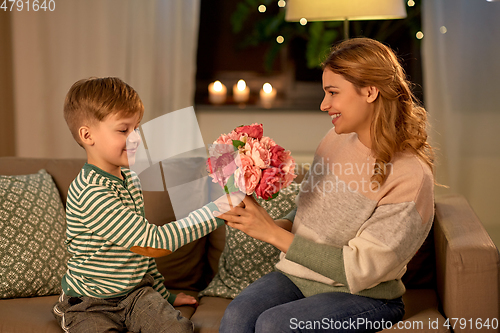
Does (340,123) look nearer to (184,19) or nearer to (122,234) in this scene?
(122,234)

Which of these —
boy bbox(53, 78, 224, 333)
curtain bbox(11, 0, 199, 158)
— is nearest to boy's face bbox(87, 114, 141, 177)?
boy bbox(53, 78, 224, 333)

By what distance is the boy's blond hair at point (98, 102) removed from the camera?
1479 mm

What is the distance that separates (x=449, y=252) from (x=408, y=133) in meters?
0.39

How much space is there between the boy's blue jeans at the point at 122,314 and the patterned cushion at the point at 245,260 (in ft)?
1.30

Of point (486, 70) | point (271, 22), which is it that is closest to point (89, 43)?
point (271, 22)

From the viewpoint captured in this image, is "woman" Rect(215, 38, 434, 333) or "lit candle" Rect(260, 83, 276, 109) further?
"lit candle" Rect(260, 83, 276, 109)

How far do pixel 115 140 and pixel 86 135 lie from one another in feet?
0.34

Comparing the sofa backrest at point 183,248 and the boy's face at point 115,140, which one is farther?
the sofa backrest at point 183,248

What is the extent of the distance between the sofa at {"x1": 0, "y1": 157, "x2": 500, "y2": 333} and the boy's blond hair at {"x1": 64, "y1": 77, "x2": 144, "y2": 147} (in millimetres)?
481

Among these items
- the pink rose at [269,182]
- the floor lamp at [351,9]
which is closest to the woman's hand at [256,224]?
the pink rose at [269,182]

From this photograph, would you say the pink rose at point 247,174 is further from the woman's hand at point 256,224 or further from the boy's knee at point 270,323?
the boy's knee at point 270,323

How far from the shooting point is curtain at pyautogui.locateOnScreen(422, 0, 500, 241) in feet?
9.78

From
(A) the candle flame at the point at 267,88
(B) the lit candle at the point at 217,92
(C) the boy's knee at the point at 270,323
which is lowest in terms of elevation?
(C) the boy's knee at the point at 270,323

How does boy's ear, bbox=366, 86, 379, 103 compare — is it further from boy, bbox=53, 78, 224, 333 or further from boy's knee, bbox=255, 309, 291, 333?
boy's knee, bbox=255, 309, 291, 333
